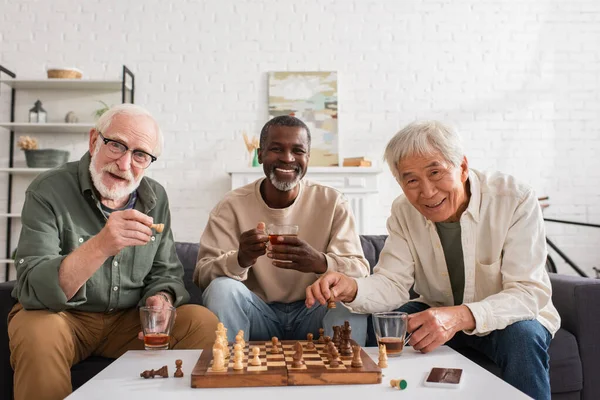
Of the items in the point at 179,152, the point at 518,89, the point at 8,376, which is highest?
the point at 518,89

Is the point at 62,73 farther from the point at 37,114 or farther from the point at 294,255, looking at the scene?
the point at 294,255

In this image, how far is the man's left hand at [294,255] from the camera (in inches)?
85.0

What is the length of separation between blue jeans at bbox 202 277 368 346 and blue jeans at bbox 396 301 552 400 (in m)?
0.48

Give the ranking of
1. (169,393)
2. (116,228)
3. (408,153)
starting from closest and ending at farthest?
(169,393) → (116,228) → (408,153)

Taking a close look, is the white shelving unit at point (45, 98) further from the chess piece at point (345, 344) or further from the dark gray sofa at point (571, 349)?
the chess piece at point (345, 344)

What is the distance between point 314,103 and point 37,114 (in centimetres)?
250

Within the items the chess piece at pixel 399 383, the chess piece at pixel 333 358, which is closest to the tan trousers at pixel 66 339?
the chess piece at pixel 333 358

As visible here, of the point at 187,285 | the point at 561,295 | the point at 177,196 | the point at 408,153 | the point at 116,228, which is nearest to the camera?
the point at 116,228

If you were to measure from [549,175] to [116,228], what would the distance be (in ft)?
15.8

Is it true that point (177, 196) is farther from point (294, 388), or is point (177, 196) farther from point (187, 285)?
point (294, 388)

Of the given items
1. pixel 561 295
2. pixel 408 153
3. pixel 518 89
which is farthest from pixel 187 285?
pixel 518 89

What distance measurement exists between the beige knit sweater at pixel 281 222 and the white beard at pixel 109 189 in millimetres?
462

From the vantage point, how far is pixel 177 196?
5.47 m

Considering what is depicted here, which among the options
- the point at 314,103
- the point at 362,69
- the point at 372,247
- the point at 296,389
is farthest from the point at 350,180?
the point at 296,389
